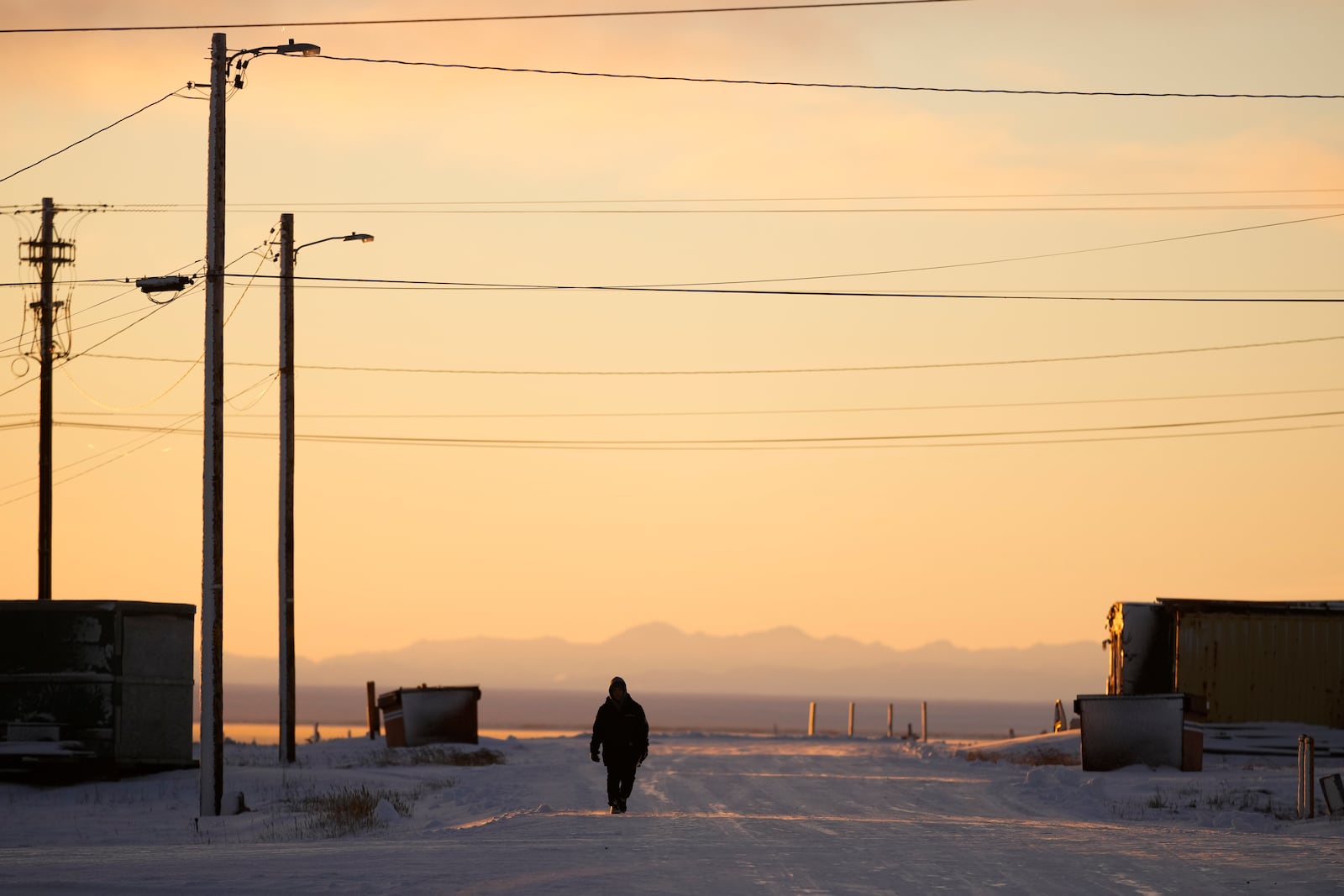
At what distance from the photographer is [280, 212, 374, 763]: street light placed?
36.1 metres

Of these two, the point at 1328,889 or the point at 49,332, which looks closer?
the point at 1328,889

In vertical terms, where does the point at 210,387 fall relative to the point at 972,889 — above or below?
above

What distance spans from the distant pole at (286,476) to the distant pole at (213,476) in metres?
9.10

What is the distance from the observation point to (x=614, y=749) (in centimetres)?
2367

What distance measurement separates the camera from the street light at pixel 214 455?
26.3m

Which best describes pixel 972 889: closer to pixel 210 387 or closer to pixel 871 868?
pixel 871 868

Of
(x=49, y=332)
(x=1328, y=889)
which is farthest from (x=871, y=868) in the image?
(x=49, y=332)

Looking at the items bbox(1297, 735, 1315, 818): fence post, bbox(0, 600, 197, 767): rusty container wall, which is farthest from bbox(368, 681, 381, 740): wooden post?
bbox(1297, 735, 1315, 818): fence post

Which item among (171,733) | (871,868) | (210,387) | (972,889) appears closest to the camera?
(972,889)

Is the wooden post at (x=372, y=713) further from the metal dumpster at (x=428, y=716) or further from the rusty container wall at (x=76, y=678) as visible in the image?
the rusty container wall at (x=76, y=678)

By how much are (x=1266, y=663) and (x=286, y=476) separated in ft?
76.1

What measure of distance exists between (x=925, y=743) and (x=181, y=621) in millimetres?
26916

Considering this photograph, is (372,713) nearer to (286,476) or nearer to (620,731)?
(286,476)

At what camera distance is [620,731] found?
23547 mm
